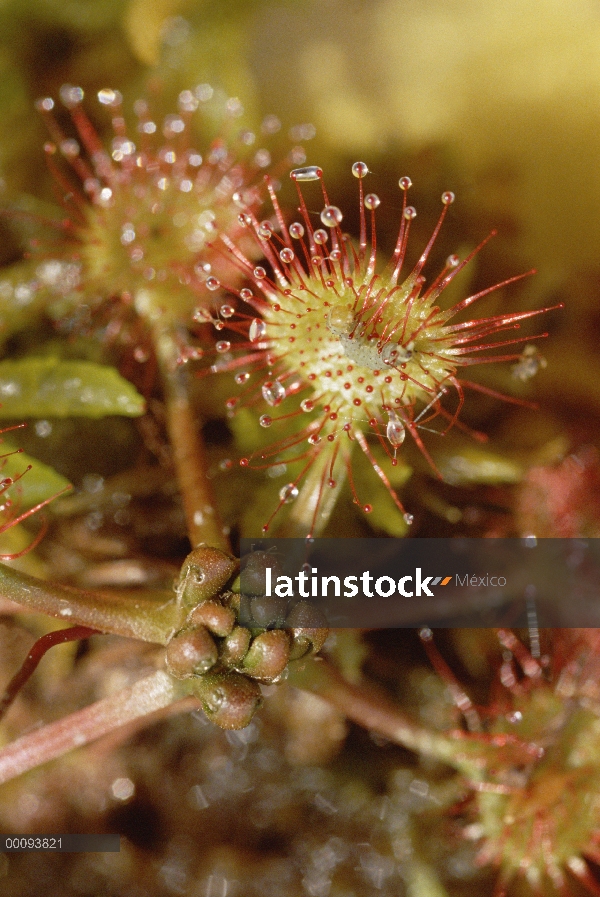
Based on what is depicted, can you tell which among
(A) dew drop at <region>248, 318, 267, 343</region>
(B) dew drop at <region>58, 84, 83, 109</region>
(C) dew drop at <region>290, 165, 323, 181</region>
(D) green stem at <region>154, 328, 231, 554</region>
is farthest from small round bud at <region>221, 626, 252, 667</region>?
(B) dew drop at <region>58, 84, 83, 109</region>

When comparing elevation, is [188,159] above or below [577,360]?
above

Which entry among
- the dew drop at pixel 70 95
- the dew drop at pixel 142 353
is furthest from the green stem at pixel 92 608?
the dew drop at pixel 70 95

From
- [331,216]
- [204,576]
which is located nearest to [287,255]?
[331,216]

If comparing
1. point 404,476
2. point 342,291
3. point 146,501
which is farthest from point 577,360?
point 146,501

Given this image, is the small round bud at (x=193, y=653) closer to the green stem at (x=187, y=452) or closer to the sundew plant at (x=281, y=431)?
the sundew plant at (x=281, y=431)

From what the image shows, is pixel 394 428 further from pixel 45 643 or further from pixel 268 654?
pixel 45 643

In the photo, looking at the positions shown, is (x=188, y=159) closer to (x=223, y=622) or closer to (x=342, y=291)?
(x=342, y=291)

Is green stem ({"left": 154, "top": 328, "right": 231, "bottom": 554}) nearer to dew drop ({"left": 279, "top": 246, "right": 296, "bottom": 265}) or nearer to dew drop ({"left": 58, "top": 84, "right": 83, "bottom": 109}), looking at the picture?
dew drop ({"left": 279, "top": 246, "right": 296, "bottom": 265})
